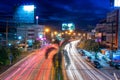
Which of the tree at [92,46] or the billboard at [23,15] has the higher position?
the billboard at [23,15]

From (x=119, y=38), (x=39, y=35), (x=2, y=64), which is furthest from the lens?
(x=39, y=35)

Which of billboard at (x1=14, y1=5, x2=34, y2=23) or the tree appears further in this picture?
billboard at (x1=14, y1=5, x2=34, y2=23)

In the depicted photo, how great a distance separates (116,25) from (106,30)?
1456 cm

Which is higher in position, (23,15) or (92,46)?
(23,15)

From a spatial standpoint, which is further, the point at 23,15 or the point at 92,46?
→ the point at 23,15

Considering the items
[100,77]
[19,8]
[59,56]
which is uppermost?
[19,8]

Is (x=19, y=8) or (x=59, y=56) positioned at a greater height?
(x=19, y=8)

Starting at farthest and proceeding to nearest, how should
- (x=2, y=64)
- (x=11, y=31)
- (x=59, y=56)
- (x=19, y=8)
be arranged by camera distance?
(x=11, y=31) < (x=19, y=8) < (x=2, y=64) < (x=59, y=56)

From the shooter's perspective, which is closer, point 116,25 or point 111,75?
point 111,75

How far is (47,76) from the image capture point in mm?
49062

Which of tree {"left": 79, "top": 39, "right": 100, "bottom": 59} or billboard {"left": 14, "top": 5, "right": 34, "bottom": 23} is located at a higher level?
billboard {"left": 14, "top": 5, "right": 34, "bottom": 23}

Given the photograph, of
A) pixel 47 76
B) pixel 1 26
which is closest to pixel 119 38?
pixel 47 76

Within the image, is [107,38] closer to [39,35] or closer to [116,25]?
[116,25]

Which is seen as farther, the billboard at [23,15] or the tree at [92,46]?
the billboard at [23,15]
